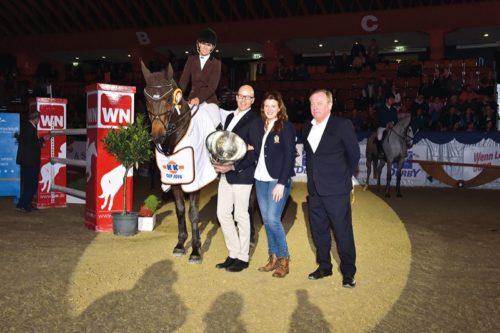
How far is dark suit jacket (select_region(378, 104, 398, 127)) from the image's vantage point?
1474cm

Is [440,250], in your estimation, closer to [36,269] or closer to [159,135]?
[159,135]

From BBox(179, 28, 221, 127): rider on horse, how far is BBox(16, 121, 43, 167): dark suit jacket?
14.9 ft

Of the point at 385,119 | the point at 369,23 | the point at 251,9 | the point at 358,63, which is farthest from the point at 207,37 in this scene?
the point at 251,9

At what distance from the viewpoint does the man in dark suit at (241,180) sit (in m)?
5.36

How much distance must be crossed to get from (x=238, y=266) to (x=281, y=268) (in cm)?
48

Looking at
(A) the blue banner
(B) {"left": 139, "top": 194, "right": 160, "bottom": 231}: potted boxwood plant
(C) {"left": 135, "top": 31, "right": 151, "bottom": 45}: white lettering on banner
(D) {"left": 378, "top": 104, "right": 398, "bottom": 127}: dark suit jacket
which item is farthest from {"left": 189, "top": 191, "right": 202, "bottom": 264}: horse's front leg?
(C) {"left": 135, "top": 31, "right": 151, "bottom": 45}: white lettering on banner

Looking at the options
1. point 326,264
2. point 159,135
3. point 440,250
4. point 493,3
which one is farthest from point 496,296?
point 493,3

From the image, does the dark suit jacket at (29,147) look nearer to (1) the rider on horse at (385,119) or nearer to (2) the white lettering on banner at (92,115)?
(2) the white lettering on banner at (92,115)

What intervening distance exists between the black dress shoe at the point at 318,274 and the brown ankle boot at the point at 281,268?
0.26m

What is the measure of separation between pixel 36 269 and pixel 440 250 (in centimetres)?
497

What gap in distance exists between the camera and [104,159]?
792 centimetres

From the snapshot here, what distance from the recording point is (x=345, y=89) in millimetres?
21828

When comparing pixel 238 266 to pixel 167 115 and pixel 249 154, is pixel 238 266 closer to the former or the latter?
pixel 249 154

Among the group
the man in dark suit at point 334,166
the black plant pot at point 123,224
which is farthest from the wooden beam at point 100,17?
the man in dark suit at point 334,166
